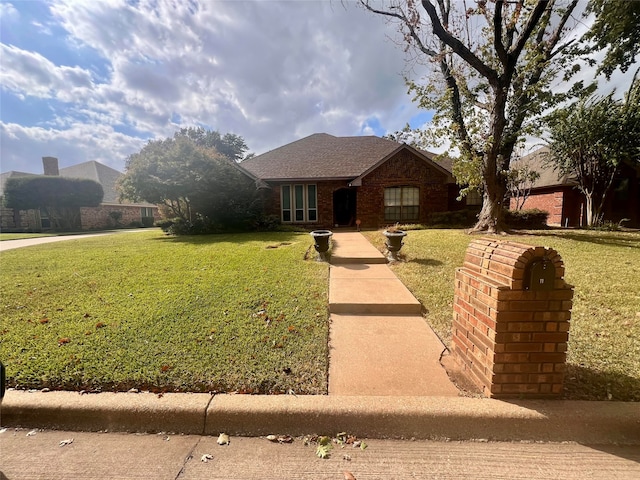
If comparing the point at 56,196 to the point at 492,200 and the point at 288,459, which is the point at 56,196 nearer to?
the point at 288,459

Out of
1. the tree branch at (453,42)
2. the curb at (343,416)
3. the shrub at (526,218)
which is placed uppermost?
the tree branch at (453,42)

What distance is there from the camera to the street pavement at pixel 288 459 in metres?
1.66

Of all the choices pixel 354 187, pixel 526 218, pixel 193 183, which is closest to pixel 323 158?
pixel 354 187

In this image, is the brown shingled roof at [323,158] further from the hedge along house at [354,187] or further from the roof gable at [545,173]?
the roof gable at [545,173]

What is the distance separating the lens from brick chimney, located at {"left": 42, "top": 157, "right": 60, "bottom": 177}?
2445 cm

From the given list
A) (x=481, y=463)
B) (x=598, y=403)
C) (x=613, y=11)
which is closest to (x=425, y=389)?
(x=481, y=463)

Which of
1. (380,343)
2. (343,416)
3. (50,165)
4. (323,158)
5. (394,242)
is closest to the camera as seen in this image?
(343,416)

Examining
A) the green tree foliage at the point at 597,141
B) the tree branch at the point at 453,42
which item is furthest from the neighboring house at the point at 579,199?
the tree branch at the point at 453,42

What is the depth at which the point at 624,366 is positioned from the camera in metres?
2.54

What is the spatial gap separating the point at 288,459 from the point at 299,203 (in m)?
14.1

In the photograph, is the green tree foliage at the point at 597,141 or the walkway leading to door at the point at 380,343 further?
the green tree foliage at the point at 597,141

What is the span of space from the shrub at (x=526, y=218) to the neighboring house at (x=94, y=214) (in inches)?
1065

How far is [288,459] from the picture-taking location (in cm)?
178

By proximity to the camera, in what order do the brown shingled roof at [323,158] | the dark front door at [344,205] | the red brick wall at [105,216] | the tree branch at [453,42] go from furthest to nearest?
1. the red brick wall at [105,216]
2. the dark front door at [344,205]
3. the brown shingled roof at [323,158]
4. the tree branch at [453,42]
